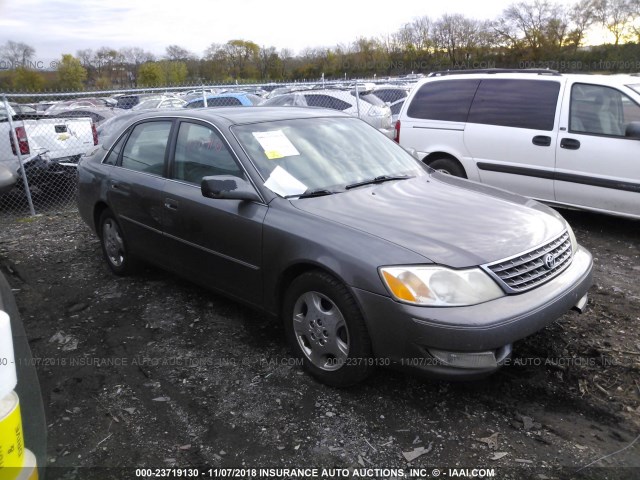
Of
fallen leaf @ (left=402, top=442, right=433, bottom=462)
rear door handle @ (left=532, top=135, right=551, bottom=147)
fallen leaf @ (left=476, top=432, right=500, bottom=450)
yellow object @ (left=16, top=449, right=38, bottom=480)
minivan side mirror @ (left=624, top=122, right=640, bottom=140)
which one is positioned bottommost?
fallen leaf @ (left=476, top=432, right=500, bottom=450)

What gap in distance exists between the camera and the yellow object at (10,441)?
1.29 meters

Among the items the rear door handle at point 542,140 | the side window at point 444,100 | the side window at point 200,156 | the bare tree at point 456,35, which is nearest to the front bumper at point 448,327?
the side window at point 200,156

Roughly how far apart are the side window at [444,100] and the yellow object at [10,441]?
6371 mm

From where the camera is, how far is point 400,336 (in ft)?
8.94

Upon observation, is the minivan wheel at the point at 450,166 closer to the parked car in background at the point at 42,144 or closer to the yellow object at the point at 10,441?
the parked car in background at the point at 42,144

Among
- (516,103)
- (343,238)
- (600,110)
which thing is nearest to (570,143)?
(600,110)

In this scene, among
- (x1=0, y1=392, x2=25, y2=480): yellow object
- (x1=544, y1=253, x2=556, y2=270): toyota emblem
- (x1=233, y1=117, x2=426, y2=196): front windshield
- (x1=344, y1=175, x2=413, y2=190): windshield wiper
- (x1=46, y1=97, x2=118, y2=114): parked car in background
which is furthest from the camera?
(x1=46, y1=97, x2=118, y2=114): parked car in background

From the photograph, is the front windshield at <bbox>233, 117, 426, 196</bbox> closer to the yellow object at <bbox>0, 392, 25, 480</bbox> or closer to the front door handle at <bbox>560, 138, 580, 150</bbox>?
the yellow object at <bbox>0, 392, 25, 480</bbox>

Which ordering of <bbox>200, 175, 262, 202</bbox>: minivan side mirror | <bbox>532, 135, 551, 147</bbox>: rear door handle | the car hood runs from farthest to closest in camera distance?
<bbox>532, 135, 551, 147</bbox>: rear door handle
<bbox>200, 175, 262, 202</bbox>: minivan side mirror
the car hood

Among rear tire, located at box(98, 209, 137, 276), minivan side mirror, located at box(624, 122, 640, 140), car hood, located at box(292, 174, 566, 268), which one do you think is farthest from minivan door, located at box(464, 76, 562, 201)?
rear tire, located at box(98, 209, 137, 276)

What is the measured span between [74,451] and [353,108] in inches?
464

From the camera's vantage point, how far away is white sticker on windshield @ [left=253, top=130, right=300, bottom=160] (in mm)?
3684

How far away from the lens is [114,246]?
16.6 feet

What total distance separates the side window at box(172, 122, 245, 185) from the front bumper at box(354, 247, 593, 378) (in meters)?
1.46
